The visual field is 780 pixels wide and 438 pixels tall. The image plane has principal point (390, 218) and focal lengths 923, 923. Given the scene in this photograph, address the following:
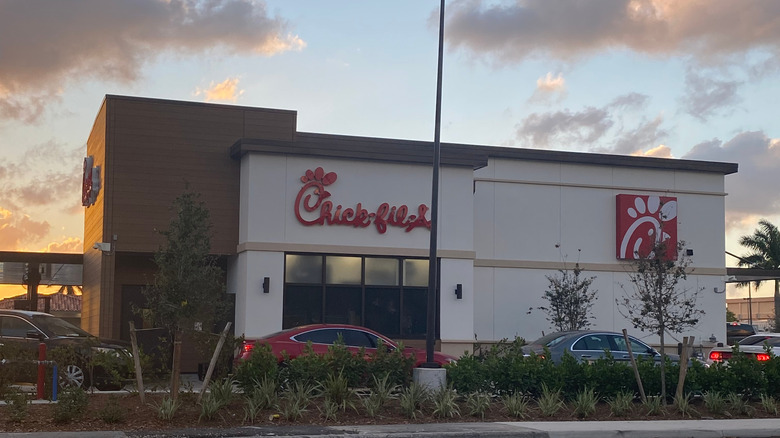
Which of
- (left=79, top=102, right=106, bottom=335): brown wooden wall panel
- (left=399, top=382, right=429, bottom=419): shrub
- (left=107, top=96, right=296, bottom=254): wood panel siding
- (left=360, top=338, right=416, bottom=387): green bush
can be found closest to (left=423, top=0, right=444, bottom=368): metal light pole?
(left=360, top=338, right=416, bottom=387): green bush

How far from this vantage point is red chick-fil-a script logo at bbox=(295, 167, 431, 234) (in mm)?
25453

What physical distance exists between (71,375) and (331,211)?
32.3 ft

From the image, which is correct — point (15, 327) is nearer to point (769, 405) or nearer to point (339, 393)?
point (339, 393)

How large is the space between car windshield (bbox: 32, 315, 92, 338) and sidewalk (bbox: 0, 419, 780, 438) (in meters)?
7.50

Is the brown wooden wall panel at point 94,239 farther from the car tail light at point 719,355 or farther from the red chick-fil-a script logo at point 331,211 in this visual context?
the car tail light at point 719,355

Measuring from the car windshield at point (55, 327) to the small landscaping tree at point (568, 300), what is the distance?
14546 mm

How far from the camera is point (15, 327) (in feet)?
64.0

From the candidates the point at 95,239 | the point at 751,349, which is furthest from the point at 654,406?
the point at 95,239

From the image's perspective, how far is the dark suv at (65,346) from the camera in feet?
52.0

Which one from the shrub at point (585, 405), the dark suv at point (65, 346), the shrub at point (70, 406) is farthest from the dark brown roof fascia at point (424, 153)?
the shrub at point (70, 406)

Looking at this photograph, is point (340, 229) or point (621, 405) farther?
point (340, 229)

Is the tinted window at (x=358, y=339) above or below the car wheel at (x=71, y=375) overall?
above

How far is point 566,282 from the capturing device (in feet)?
94.9

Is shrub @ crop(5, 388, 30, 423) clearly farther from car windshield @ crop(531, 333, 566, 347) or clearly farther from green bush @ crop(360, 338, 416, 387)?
car windshield @ crop(531, 333, 566, 347)
